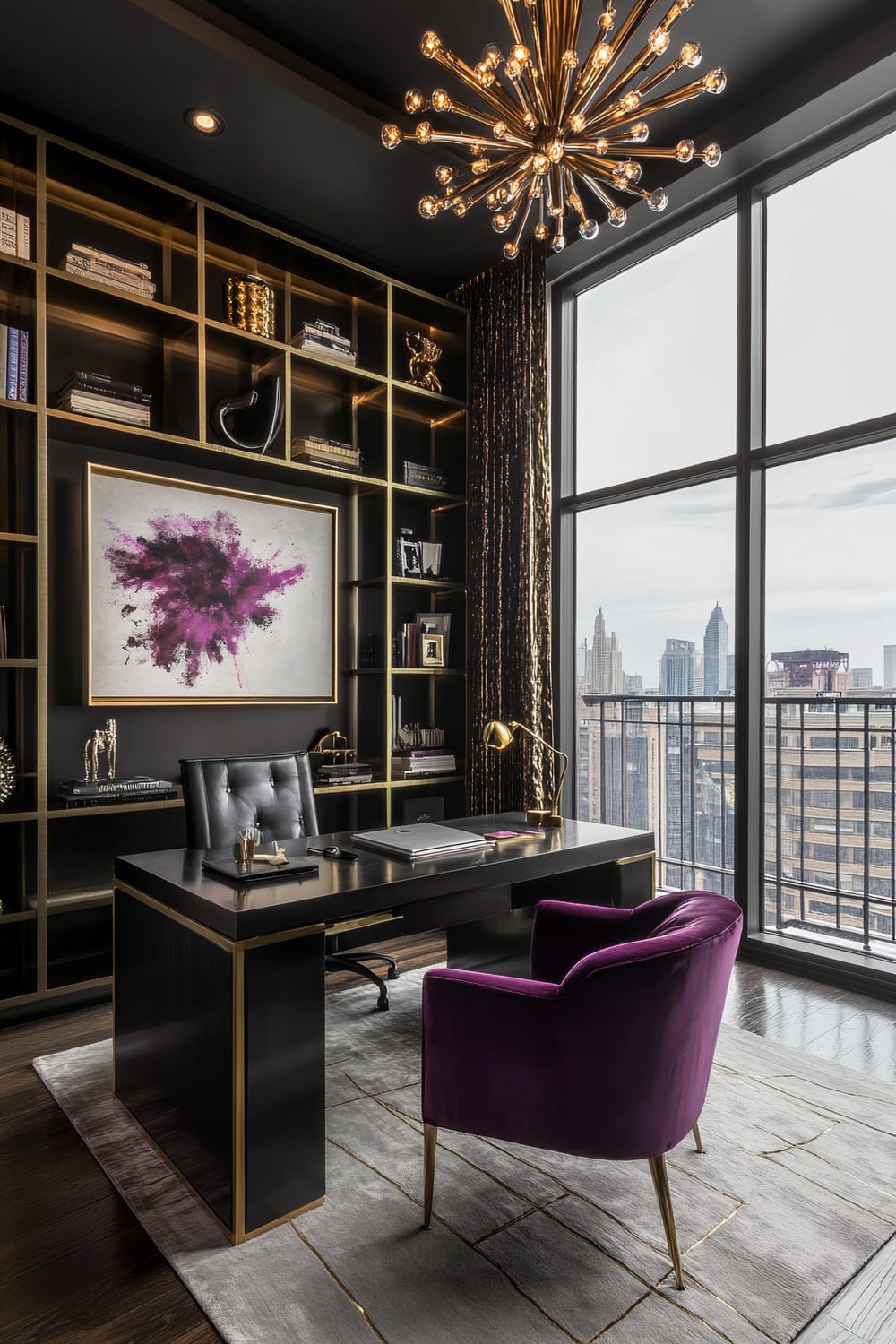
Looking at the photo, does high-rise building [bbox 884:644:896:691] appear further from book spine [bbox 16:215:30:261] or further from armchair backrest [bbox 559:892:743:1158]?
book spine [bbox 16:215:30:261]

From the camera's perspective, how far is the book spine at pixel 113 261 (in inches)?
118

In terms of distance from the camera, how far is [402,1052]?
2.47m

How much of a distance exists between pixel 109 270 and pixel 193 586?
4.15 feet

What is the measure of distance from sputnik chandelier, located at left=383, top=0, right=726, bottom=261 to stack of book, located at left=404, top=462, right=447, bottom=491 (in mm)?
1844

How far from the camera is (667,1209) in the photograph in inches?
59.1

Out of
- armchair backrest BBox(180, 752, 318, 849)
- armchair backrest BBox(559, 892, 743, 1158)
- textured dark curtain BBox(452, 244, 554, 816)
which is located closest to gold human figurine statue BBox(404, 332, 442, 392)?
textured dark curtain BBox(452, 244, 554, 816)

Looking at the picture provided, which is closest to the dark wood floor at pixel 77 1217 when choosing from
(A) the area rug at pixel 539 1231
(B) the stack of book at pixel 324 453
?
(A) the area rug at pixel 539 1231

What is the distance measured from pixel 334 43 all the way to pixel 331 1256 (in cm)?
365

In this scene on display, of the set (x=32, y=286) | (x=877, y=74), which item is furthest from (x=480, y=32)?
(x=32, y=286)

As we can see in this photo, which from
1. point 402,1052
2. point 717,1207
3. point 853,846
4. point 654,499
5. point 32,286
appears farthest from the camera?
point 654,499

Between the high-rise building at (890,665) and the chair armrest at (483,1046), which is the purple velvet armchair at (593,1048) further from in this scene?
the high-rise building at (890,665)

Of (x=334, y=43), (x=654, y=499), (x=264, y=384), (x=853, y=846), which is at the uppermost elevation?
(x=334, y=43)

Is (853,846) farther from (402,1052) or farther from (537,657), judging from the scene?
(402,1052)

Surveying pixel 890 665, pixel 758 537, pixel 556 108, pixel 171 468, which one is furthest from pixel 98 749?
pixel 890 665
